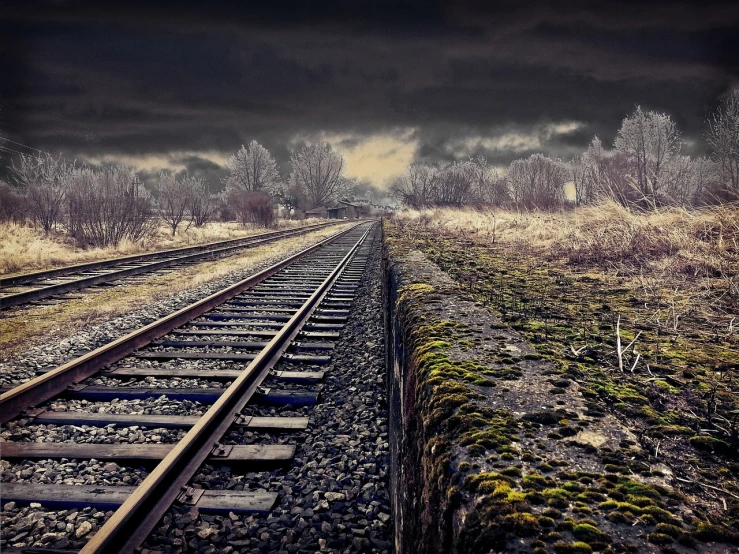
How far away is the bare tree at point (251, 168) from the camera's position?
6800cm

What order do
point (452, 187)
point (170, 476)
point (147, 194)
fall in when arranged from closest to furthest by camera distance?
point (170, 476) < point (147, 194) < point (452, 187)

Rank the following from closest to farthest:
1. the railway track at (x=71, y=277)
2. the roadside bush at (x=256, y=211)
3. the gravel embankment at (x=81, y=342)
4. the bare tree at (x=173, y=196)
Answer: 1. the gravel embankment at (x=81, y=342)
2. the railway track at (x=71, y=277)
3. the bare tree at (x=173, y=196)
4. the roadside bush at (x=256, y=211)

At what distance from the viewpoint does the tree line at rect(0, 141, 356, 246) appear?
18.5 metres

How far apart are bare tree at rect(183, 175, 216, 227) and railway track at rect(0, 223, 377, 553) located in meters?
27.5

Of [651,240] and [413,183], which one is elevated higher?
[413,183]

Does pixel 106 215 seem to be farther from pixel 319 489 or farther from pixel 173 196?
pixel 319 489

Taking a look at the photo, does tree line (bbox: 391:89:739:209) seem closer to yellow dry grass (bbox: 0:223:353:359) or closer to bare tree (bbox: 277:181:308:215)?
yellow dry grass (bbox: 0:223:353:359)

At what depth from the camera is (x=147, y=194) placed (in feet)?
126

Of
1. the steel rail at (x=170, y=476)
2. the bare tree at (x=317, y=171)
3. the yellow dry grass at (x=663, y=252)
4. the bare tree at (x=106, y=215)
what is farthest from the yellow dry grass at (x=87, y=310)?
the bare tree at (x=317, y=171)

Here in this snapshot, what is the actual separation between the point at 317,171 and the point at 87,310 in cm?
7665

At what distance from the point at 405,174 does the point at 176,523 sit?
3105 inches

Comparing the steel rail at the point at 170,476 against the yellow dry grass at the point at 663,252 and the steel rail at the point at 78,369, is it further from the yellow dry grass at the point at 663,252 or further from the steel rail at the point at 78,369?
the yellow dry grass at the point at 663,252

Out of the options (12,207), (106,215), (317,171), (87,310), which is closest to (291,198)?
(317,171)

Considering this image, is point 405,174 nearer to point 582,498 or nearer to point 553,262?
point 553,262
